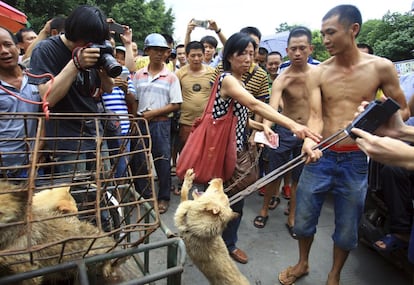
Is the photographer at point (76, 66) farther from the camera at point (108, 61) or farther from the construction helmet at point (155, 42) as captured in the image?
the construction helmet at point (155, 42)

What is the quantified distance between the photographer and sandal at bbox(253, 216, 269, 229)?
88.3 inches

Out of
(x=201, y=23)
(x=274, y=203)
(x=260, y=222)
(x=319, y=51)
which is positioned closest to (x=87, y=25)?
(x=260, y=222)

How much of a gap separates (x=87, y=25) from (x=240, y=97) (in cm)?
117

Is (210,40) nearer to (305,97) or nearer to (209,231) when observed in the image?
(305,97)

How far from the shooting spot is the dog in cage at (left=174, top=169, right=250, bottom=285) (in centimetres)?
176

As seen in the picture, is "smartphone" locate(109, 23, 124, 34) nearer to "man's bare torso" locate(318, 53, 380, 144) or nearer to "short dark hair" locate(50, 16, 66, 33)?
"short dark hair" locate(50, 16, 66, 33)

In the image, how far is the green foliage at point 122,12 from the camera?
13.8 metres

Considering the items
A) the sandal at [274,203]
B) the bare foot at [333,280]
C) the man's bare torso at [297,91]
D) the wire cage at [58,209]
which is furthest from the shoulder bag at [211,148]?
the sandal at [274,203]

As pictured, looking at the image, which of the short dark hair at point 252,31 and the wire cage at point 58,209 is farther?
the short dark hair at point 252,31

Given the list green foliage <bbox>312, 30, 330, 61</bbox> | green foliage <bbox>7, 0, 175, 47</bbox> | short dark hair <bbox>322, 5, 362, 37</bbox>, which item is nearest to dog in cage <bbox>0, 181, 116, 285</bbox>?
short dark hair <bbox>322, 5, 362, 37</bbox>

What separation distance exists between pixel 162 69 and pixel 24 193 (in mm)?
3193

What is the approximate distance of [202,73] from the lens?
14.8ft

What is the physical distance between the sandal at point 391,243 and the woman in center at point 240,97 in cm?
126

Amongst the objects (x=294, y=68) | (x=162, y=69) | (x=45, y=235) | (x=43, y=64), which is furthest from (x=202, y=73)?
(x=45, y=235)
